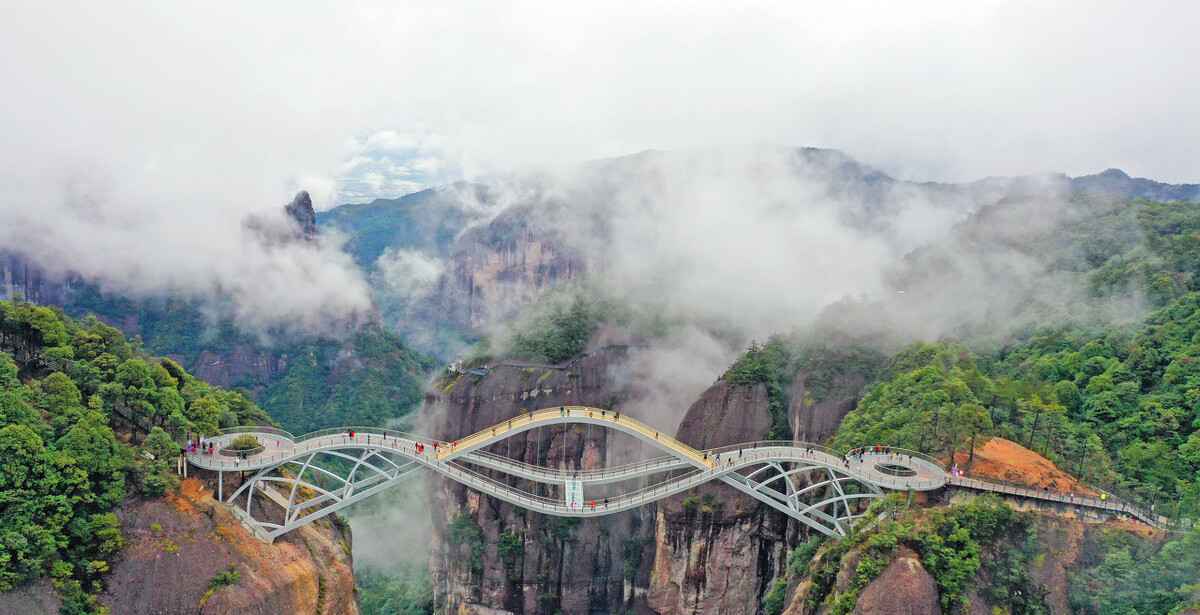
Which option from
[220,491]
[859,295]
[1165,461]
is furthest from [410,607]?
[1165,461]

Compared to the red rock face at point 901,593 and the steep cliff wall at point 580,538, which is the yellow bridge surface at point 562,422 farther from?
the red rock face at point 901,593

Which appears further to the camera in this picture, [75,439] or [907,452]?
[907,452]

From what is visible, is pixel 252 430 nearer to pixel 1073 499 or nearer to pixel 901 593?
pixel 901 593

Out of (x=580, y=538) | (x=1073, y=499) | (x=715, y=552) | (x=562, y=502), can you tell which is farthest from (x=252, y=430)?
(x=1073, y=499)

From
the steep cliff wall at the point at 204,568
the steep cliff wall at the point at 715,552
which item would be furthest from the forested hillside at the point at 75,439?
the steep cliff wall at the point at 715,552

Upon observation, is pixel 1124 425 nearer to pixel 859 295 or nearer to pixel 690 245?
pixel 859 295

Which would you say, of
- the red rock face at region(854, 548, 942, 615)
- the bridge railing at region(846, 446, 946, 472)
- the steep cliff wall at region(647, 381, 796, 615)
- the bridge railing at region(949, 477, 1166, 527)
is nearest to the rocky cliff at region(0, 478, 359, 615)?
the steep cliff wall at region(647, 381, 796, 615)
